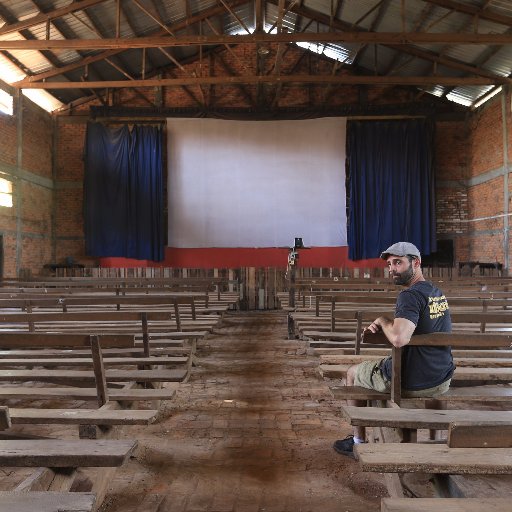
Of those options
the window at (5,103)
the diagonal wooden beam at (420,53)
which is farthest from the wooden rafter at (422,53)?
the window at (5,103)

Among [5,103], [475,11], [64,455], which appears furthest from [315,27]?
[64,455]

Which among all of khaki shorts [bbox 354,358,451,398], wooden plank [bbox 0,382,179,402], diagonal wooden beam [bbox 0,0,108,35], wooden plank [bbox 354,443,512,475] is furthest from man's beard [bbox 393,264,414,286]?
diagonal wooden beam [bbox 0,0,108,35]

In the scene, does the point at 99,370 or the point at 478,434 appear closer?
the point at 478,434

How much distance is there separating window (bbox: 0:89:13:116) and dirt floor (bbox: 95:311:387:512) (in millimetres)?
10261

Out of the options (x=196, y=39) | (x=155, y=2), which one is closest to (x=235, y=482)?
(x=196, y=39)

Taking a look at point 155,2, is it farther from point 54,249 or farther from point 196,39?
point 54,249

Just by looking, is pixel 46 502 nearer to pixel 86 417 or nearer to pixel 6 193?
pixel 86 417

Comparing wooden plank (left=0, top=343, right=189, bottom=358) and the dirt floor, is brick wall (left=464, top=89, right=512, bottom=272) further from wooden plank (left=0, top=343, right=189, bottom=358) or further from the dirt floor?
wooden plank (left=0, top=343, right=189, bottom=358)

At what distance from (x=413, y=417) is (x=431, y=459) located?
0.43 metres

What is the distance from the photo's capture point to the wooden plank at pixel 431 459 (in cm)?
162

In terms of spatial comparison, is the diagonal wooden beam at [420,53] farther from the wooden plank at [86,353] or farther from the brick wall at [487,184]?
the wooden plank at [86,353]

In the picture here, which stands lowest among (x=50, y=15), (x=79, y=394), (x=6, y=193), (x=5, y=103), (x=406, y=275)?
(x=79, y=394)

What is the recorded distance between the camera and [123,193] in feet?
48.8

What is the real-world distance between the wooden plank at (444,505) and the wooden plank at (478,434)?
149 millimetres
